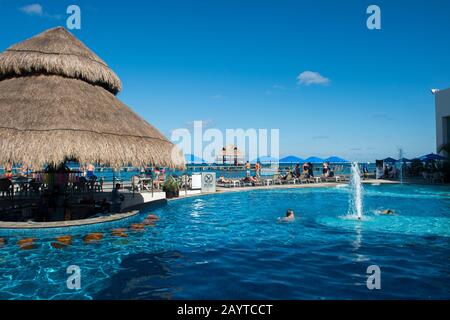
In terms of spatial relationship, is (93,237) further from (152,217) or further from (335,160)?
(335,160)

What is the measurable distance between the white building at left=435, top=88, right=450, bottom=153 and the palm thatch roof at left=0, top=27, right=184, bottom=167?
28.9 metres

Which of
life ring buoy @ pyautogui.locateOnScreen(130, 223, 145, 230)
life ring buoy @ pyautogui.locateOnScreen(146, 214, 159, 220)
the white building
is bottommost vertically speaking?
life ring buoy @ pyautogui.locateOnScreen(130, 223, 145, 230)

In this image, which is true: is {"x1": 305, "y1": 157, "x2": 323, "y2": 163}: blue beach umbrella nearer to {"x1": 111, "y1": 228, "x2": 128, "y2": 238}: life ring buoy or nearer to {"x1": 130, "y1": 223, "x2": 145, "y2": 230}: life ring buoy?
{"x1": 130, "y1": 223, "x2": 145, "y2": 230}: life ring buoy

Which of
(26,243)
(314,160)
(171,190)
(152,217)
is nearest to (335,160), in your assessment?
(314,160)

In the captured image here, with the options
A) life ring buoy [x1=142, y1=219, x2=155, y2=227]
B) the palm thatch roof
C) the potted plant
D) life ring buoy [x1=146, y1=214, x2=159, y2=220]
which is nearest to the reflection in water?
life ring buoy [x1=142, y1=219, x2=155, y2=227]

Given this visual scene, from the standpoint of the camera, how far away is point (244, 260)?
7258 mm

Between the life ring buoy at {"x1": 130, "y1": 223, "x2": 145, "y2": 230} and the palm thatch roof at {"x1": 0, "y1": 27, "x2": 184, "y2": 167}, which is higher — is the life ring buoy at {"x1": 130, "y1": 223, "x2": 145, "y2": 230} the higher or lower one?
the lower one

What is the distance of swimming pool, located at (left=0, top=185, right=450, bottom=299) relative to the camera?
18.3 ft
